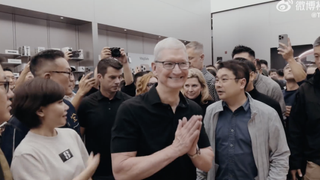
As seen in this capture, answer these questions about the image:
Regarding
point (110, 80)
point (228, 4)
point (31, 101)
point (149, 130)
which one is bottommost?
point (149, 130)

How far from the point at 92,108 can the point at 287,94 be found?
104 inches

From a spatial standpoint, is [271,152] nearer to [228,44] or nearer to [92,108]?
[92,108]

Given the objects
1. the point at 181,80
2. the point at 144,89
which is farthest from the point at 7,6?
the point at 181,80

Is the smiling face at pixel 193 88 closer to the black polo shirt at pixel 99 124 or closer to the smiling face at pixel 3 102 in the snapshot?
the black polo shirt at pixel 99 124

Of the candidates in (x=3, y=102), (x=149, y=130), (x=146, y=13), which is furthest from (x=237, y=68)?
(x=146, y=13)

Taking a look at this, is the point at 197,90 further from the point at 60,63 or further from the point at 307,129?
the point at 60,63

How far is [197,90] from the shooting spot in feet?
9.47

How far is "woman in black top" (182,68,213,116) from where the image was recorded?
9.43 feet

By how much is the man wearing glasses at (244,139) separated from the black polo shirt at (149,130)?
2.08 feet

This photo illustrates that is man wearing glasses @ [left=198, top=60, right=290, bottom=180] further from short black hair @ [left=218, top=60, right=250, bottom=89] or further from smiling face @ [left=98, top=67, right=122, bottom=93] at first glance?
smiling face @ [left=98, top=67, right=122, bottom=93]

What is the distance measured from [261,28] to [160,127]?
11.1 metres

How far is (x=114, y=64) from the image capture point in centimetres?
279

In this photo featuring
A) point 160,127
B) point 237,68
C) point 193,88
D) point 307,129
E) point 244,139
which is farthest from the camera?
point 193,88

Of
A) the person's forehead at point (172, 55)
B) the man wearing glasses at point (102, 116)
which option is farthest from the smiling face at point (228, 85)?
the man wearing glasses at point (102, 116)
